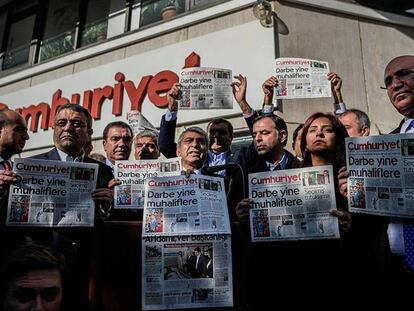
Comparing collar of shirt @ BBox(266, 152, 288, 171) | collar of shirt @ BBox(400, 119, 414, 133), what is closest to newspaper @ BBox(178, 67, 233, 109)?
collar of shirt @ BBox(266, 152, 288, 171)

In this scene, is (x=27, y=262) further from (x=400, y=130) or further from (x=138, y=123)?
(x=138, y=123)

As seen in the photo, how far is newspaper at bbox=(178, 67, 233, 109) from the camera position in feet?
13.3

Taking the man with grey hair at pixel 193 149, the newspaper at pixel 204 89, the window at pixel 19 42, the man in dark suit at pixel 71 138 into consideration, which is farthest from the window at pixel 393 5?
the window at pixel 19 42

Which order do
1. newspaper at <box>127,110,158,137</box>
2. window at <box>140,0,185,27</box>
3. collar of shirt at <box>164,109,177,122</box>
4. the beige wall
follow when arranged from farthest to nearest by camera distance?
window at <box>140,0,185,27</box>
the beige wall
newspaper at <box>127,110,158,137</box>
collar of shirt at <box>164,109,177,122</box>

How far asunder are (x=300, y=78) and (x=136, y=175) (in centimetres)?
209

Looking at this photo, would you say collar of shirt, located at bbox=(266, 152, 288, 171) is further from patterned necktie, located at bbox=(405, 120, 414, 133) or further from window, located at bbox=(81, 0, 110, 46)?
window, located at bbox=(81, 0, 110, 46)

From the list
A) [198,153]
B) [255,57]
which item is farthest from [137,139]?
[255,57]

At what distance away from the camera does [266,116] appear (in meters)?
3.01

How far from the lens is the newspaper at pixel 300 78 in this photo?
13.4ft

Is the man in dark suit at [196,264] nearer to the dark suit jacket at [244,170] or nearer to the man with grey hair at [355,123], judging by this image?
the dark suit jacket at [244,170]

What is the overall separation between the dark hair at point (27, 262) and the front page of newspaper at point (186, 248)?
0.47 meters

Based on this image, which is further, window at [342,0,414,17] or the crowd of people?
window at [342,0,414,17]

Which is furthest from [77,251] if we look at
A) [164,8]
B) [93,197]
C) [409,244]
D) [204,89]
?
[164,8]

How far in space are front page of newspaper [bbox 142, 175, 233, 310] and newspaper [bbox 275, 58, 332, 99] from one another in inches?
89.6
